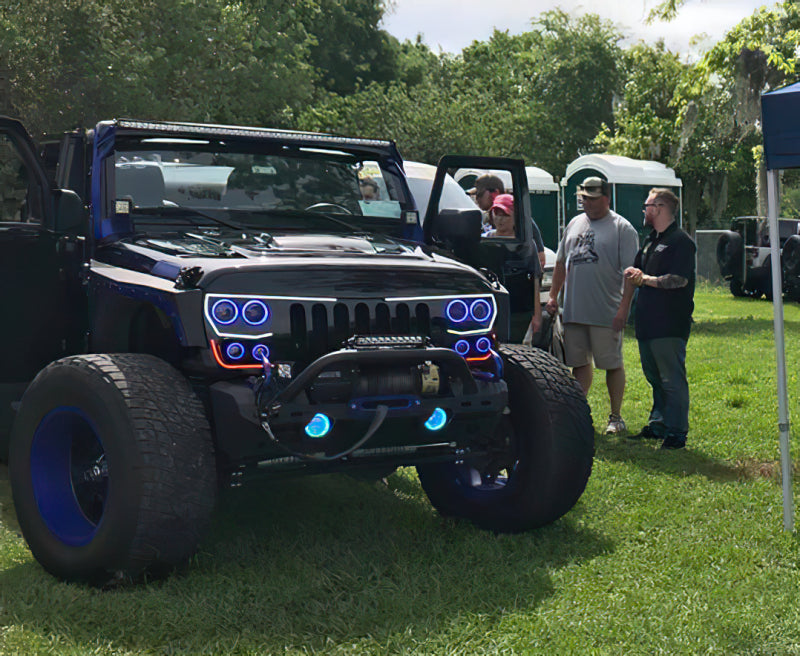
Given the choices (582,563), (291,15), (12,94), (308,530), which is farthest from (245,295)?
(291,15)

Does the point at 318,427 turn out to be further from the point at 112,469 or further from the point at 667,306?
the point at 667,306

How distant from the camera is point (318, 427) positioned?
13.6ft

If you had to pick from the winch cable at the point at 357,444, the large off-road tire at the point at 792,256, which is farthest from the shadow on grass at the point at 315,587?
the large off-road tire at the point at 792,256

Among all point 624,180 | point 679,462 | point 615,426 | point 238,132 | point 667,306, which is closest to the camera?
point 238,132

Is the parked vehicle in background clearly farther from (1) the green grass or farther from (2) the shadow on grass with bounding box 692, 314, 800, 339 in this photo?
(1) the green grass

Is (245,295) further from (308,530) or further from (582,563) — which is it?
(582,563)

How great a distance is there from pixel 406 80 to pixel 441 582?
146 ft

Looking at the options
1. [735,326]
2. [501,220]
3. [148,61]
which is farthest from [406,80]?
[501,220]

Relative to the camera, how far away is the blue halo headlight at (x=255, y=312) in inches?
163

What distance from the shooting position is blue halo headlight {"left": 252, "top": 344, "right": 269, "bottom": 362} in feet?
13.6

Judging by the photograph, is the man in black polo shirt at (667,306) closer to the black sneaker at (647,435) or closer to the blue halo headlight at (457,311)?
the black sneaker at (647,435)

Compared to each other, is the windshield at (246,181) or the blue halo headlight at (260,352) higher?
the windshield at (246,181)

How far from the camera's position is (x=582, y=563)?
4586 millimetres

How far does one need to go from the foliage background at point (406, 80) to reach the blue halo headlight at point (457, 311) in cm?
1442
